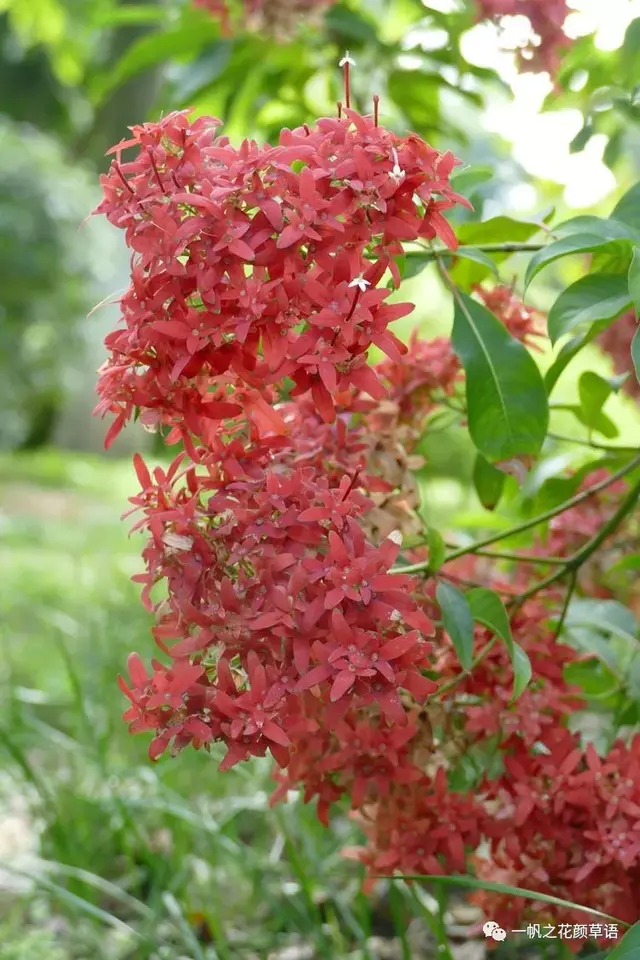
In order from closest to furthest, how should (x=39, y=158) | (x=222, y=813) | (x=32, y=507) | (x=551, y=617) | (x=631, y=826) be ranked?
(x=631, y=826), (x=551, y=617), (x=222, y=813), (x=32, y=507), (x=39, y=158)

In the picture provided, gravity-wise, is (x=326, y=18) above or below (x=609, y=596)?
above

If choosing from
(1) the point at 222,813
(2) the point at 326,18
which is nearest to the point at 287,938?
(1) the point at 222,813

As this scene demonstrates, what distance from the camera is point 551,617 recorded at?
101cm

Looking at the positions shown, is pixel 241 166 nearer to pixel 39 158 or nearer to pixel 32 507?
pixel 32 507

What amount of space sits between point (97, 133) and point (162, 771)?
9.11 metres

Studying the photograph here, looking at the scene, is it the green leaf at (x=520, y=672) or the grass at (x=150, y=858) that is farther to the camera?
the grass at (x=150, y=858)

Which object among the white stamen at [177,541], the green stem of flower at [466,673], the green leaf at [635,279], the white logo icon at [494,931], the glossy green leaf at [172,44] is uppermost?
the glossy green leaf at [172,44]

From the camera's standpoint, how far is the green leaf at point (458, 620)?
79 centimetres

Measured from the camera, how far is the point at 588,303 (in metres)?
0.78

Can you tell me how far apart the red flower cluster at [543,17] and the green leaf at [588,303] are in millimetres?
724

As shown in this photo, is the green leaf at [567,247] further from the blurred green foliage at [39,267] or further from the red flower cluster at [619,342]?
the blurred green foliage at [39,267]

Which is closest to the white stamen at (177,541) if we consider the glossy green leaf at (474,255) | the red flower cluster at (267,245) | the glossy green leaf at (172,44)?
the red flower cluster at (267,245)

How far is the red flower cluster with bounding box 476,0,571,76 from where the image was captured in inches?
54.0

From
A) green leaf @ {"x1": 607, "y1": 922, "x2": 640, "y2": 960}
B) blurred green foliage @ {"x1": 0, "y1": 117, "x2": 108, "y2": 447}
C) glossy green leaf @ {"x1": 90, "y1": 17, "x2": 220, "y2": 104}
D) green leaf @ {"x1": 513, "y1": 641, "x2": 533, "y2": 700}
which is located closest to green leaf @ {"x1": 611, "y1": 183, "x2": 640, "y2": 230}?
green leaf @ {"x1": 513, "y1": 641, "x2": 533, "y2": 700}
